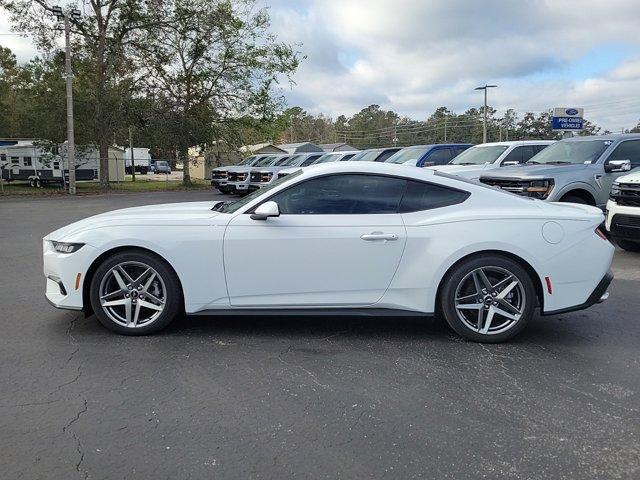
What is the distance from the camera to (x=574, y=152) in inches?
403

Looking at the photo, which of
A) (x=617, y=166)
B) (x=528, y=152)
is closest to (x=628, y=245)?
(x=617, y=166)

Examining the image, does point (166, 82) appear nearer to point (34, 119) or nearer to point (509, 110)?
point (34, 119)

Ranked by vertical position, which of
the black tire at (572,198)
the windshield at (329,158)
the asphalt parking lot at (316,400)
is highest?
the windshield at (329,158)

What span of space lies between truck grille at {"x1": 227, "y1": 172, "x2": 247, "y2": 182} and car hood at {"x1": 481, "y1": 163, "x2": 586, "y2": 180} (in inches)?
487

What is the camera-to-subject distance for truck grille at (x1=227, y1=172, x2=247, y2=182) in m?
20.6

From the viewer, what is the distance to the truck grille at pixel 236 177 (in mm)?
20594

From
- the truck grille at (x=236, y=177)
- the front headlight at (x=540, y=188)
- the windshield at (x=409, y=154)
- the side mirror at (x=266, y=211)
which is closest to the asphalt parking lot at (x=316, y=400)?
the side mirror at (x=266, y=211)

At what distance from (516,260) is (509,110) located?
252ft

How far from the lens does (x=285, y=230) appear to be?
14.5 ft

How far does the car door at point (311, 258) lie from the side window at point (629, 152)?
24.2 feet

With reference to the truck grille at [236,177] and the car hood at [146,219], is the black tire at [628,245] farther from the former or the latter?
the truck grille at [236,177]

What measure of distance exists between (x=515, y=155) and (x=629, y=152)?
9.54 ft

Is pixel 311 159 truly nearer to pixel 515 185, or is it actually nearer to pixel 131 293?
pixel 515 185

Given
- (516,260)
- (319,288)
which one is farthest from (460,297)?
(319,288)
